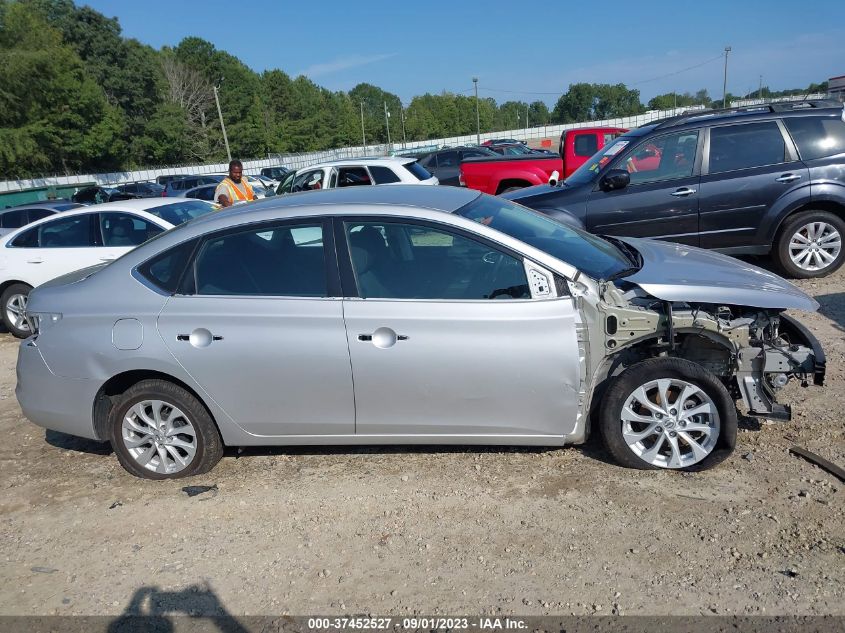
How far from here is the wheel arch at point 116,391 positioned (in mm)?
4070

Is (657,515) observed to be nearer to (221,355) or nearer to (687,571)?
(687,571)

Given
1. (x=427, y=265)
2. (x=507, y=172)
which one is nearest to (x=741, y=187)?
(x=427, y=265)

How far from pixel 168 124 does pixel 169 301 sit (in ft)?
233

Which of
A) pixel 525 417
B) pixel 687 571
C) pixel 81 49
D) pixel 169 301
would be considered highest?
pixel 81 49

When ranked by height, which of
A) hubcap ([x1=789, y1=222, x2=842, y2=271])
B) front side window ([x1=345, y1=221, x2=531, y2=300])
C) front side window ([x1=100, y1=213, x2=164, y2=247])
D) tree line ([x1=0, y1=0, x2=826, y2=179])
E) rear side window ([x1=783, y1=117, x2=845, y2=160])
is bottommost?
hubcap ([x1=789, y1=222, x2=842, y2=271])

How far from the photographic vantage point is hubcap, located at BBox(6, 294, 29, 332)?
8.43 metres

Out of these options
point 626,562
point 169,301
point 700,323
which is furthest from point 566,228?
point 169,301

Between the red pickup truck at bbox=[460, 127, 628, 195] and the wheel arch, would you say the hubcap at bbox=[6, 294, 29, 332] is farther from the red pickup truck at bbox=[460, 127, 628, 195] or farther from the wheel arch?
the red pickup truck at bbox=[460, 127, 628, 195]

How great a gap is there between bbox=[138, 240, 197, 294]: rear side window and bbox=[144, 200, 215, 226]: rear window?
152 inches

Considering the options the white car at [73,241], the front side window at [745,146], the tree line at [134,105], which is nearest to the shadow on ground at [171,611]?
the white car at [73,241]

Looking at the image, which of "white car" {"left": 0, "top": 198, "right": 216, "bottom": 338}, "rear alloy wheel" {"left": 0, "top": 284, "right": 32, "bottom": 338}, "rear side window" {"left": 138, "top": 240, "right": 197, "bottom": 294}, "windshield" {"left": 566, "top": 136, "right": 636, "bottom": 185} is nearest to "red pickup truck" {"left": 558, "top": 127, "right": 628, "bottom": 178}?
"windshield" {"left": 566, "top": 136, "right": 636, "bottom": 185}

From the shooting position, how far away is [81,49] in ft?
229

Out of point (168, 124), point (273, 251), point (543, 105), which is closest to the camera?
point (273, 251)

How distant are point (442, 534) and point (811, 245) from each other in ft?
19.6
